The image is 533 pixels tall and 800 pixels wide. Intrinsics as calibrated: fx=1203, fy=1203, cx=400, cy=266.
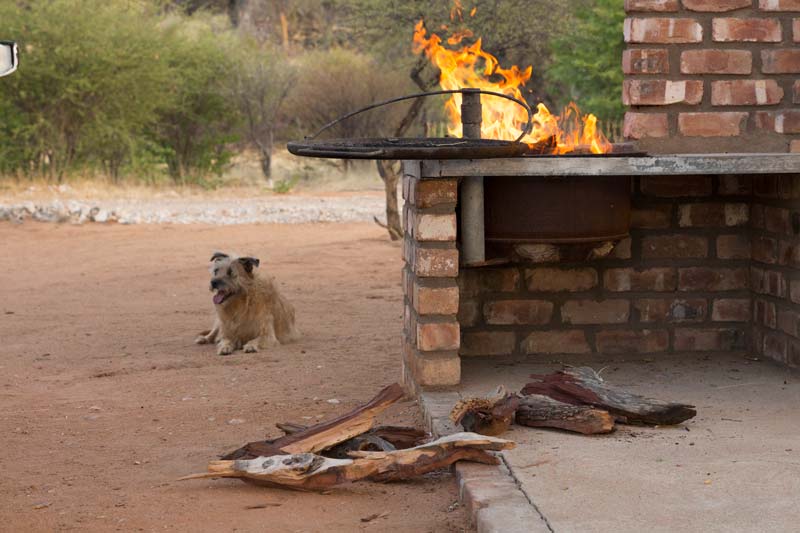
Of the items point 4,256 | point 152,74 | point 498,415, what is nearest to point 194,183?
point 152,74

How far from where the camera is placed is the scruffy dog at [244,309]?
8891 millimetres

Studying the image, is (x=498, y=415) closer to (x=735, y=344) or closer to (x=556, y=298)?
(x=556, y=298)

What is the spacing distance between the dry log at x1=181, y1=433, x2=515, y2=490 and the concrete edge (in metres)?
0.06

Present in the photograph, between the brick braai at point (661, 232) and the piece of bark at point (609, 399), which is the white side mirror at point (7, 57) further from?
the piece of bark at point (609, 399)

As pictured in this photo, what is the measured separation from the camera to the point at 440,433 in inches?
209

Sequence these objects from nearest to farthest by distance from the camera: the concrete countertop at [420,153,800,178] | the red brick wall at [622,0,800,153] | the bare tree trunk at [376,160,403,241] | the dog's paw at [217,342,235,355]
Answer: the concrete countertop at [420,153,800,178]
the red brick wall at [622,0,800,153]
the dog's paw at [217,342,235,355]
the bare tree trunk at [376,160,403,241]

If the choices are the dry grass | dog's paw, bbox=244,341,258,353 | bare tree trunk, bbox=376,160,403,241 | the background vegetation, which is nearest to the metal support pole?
dog's paw, bbox=244,341,258,353

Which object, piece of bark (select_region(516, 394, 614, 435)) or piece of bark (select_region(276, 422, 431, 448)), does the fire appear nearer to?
piece of bark (select_region(516, 394, 614, 435))

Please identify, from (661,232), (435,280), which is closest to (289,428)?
(435,280)

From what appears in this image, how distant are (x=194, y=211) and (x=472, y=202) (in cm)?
1404

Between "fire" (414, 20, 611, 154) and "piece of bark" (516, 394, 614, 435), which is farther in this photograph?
"fire" (414, 20, 611, 154)

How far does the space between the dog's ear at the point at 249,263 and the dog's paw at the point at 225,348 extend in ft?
1.94

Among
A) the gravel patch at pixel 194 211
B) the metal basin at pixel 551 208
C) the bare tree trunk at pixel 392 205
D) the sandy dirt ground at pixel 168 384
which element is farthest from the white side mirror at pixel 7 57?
the gravel patch at pixel 194 211

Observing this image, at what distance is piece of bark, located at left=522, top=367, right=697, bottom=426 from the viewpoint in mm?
5363
